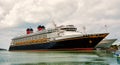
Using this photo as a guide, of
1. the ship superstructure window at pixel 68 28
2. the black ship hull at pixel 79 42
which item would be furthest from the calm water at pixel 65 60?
the ship superstructure window at pixel 68 28

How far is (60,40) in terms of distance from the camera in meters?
96.9

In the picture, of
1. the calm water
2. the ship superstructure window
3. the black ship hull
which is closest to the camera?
the calm water

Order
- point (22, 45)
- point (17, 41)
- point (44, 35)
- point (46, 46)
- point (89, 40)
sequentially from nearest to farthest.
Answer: point (89, 40) < point (46, 46) < point (44, 35) < point (22, 45) < point (17, 41)

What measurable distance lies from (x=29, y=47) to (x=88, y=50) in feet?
132

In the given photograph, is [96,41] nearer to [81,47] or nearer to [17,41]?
[81,47]

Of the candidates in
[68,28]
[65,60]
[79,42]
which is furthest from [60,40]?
[65,60]

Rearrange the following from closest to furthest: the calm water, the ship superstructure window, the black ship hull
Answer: the calm water → the black ship hull → the ship superstructure window

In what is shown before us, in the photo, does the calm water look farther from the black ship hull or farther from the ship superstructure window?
the ship superstructure window

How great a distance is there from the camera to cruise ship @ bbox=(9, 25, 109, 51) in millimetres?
91562

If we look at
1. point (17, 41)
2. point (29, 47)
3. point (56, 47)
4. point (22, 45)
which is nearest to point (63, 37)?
point (56, 47)

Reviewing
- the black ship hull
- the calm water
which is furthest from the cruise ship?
the calm water

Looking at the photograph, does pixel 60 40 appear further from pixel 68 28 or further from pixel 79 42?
pixel 68 28

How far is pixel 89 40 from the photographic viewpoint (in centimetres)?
9094

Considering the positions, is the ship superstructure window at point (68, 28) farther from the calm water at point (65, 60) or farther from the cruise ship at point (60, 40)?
the calm water at point (65, 60)
